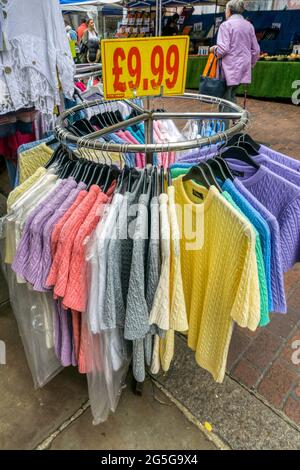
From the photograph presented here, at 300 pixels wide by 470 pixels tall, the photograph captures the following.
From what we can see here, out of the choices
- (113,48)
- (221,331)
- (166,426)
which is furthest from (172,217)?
(166,426)

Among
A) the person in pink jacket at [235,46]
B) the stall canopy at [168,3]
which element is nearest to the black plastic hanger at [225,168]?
the person in pink jacket at [235,46]

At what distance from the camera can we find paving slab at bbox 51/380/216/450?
1531 millimetres

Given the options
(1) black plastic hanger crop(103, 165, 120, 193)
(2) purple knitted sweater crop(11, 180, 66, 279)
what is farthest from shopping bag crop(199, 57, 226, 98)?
(2) purple knitted sweater crop(11, 180, 66, 279)

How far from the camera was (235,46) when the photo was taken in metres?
4.24

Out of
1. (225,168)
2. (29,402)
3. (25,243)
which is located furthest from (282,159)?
(29,402)

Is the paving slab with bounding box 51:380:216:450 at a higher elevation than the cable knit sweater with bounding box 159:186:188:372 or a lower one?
lower

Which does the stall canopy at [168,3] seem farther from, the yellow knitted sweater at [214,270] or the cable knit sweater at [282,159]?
the yellow knitted sweater at [214,270]

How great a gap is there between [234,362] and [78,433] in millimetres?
963

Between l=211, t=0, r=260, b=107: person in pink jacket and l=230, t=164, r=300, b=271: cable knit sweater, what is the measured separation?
3.67 metres

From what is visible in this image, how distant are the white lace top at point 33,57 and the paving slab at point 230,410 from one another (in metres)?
1.86

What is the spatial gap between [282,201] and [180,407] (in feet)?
3.93

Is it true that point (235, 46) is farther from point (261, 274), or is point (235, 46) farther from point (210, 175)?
point (261, 274)

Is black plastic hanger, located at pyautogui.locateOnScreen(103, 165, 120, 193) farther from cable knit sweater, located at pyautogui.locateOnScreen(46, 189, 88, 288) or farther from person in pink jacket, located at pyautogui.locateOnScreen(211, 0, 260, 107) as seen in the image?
person in pink jacket, located at pyautogui.locateOnScreen(211, 0, 260, 107)
